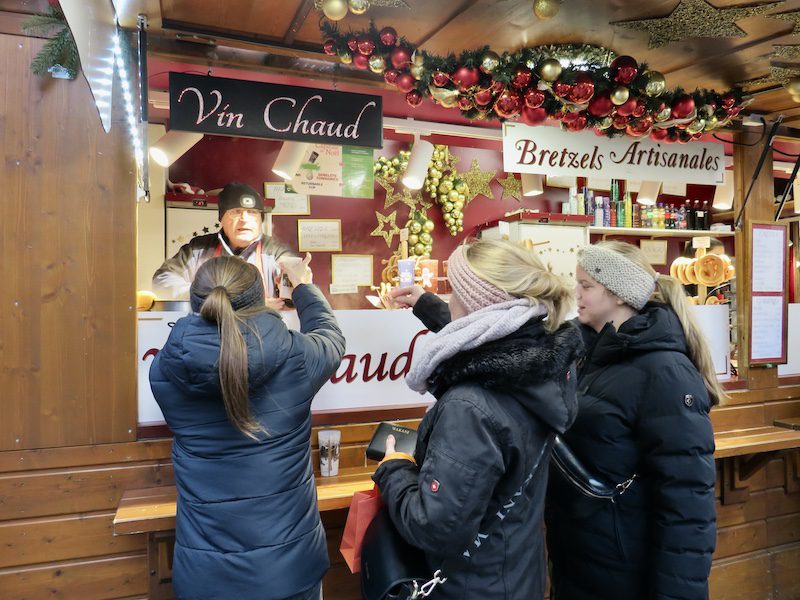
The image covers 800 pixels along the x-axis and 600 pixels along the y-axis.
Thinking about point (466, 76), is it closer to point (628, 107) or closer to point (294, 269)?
point (628, 107)

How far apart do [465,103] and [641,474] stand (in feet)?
5.73

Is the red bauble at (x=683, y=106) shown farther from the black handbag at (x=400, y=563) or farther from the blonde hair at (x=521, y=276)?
the black handbag at (x=400, y=563)

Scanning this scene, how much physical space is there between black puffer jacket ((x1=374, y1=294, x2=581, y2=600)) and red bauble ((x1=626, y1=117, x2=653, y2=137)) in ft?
6.02

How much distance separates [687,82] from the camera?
3242 millimetres

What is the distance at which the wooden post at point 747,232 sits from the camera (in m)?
3.55

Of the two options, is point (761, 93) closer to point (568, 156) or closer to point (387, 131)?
point (568, 156)

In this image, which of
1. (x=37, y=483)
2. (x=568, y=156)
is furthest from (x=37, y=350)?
(x=568, y=156)

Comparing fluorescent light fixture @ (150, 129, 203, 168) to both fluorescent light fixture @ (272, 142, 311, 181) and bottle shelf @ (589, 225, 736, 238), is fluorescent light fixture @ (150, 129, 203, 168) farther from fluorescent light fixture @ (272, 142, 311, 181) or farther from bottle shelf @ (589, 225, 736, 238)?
bottle shelf @ (589, 225, 736, 238)

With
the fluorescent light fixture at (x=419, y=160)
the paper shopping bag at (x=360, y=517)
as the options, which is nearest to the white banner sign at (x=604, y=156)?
the fluorescent light fixture at (x=419, y=160)

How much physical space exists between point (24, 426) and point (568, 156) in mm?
2721

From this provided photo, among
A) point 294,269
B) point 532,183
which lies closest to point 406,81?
point 294,269

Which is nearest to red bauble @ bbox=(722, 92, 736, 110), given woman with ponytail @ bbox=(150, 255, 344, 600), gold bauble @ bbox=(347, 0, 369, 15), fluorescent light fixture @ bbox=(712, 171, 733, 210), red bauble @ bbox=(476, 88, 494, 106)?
red bauble @ bbox=(476, 88, 494, 106)

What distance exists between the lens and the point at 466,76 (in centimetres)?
250

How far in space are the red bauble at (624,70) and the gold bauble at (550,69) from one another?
0.90ft
